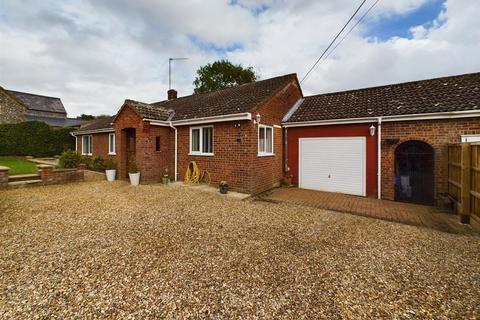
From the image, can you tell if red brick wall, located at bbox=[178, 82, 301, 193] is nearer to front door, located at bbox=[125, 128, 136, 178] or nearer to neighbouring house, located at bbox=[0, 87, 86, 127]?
front door, located at bbox=[125, 128, 136, 178]

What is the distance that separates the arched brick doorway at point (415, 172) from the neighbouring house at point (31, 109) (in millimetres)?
33432

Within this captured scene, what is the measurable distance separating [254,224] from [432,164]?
23.5 feet

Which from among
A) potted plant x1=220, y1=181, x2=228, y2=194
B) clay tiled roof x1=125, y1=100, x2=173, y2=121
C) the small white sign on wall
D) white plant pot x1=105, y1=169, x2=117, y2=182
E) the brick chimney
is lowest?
potted plant x1=220, y1=181, x2=228, y2=194

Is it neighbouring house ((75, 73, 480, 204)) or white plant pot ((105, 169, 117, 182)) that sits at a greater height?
neighbouring house ((75, 73, 480, 204))

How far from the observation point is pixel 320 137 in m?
9.39

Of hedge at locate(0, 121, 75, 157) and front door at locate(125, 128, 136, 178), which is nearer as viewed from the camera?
front door at locate(125, 128, 136, 178)

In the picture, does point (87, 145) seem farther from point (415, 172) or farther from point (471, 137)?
point (471, 137)

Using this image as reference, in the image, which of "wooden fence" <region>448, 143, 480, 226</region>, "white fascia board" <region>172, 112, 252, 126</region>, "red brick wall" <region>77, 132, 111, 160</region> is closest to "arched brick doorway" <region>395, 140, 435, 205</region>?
"wooden fence" <region>448, 143, 480, 226</region>

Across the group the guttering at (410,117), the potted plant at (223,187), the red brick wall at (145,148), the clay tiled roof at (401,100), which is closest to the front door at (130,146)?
the red brick wall at (145,148)

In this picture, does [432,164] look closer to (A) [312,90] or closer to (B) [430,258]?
(B) [430,258]

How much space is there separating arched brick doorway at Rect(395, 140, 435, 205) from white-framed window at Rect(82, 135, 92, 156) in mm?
20385

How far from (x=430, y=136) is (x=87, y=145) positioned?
21.9 m

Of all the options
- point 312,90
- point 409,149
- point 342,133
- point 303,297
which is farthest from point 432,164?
point 312,90

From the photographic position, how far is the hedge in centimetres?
1689
